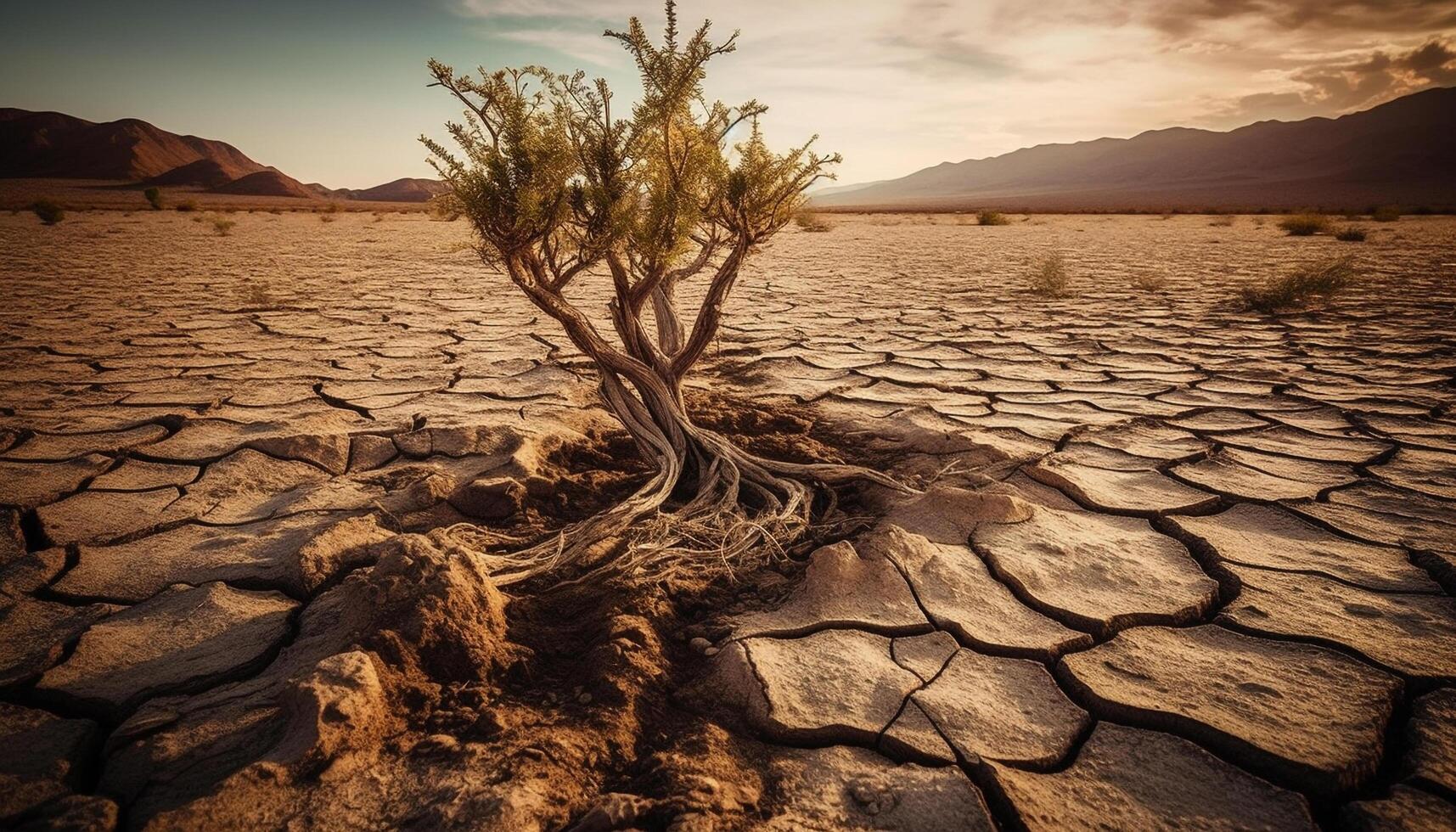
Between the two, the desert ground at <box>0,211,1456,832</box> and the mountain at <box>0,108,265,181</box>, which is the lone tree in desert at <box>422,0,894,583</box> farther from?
the mountain at <box>0,108,265,181</box>

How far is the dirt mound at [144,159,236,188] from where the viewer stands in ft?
204

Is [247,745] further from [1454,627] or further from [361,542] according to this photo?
[1454,627]

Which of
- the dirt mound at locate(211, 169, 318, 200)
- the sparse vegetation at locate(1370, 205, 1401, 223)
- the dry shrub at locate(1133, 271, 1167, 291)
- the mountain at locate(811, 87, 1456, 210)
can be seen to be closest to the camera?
the dry shrub at locate(1133, 271, 1167, 291)

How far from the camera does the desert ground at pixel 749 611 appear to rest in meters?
0.92

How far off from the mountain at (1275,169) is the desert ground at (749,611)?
15.0 m

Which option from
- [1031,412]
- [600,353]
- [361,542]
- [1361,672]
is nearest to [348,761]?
[361,542]

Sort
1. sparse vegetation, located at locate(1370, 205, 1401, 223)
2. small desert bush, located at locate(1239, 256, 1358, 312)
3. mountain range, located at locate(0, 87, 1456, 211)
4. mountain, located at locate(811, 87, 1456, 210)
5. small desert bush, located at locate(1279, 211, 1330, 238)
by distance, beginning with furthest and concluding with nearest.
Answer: mountain range, located at locate(0, 87, 1456, 211) → mountain, located at locate(811, 87, 1456, 210) → sparse vegetation, located at locate(1370, 205, 1401, 223) → small desert bush, located at locate(1279, 211, 1330, 238) → small desert bush, located at locate(1239, 256, 1358, 312)

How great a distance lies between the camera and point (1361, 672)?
1132mm

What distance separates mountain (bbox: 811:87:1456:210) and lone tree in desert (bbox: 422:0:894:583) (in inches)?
606

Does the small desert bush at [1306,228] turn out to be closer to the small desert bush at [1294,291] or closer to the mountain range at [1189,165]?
the small desert bush at [1294,291]

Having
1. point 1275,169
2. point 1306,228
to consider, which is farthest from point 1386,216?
point 1275,169

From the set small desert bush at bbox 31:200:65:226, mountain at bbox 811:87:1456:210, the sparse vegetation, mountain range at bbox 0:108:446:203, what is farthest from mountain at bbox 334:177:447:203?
the sparse vegetation

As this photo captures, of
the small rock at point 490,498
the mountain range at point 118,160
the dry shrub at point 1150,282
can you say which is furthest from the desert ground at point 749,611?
the mountain range at point 118,160

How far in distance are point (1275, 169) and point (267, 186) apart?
117 meters
